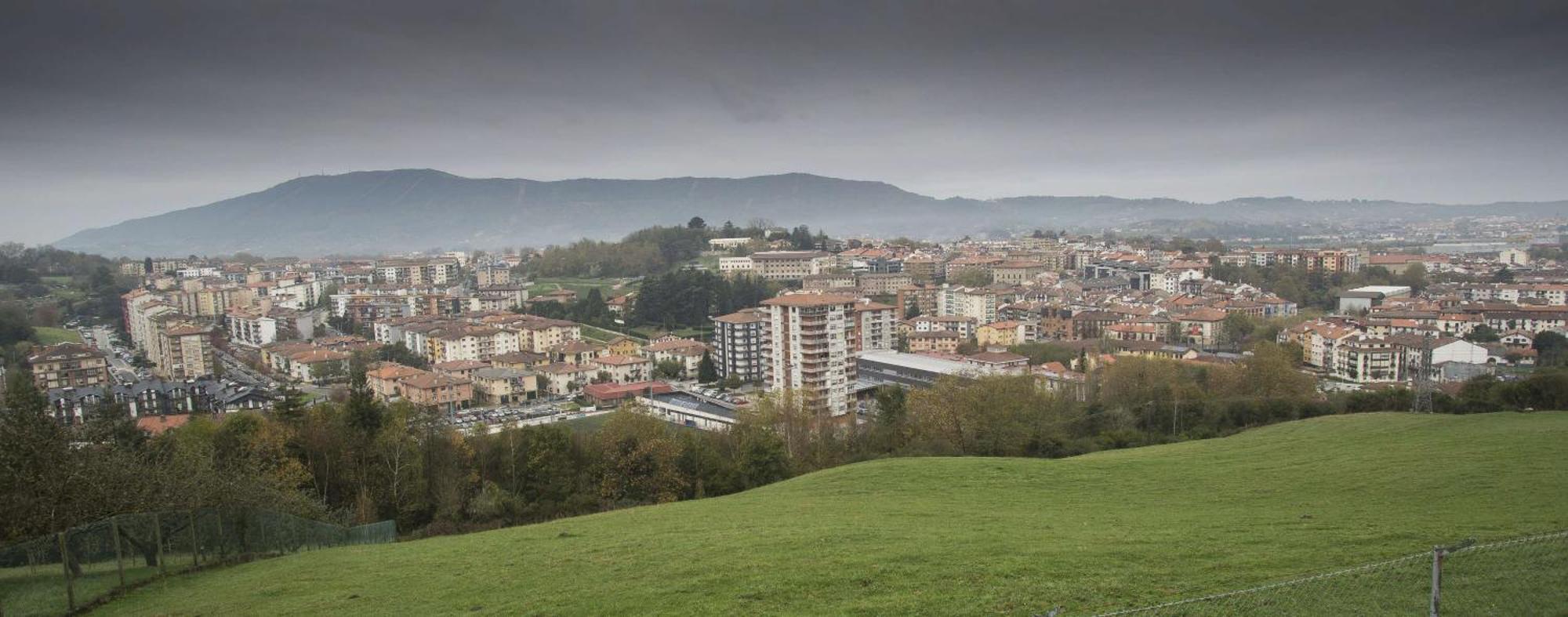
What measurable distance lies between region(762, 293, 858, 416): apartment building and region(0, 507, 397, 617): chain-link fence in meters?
28.9

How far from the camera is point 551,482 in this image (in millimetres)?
20031

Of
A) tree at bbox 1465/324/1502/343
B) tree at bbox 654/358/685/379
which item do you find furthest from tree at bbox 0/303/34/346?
tree at bbox 1465/324/1502/343

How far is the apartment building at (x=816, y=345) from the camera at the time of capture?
4256cm

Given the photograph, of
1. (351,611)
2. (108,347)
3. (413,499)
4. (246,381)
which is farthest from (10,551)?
(108,347)

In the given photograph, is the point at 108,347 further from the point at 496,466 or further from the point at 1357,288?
the point at 1357,288

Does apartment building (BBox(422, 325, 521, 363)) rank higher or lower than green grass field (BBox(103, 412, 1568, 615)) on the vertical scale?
lower

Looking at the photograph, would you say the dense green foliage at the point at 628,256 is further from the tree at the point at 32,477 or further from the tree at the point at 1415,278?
the tree at the point at 32,477

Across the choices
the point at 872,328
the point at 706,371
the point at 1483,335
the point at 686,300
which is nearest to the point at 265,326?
the point at 686,300

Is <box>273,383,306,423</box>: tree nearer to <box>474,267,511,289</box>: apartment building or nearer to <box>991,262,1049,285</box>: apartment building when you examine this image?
<box>474,267,511,289</box>: apartment building

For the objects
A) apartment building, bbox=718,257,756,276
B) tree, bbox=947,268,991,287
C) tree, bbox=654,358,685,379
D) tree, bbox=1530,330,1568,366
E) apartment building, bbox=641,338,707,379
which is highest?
apartment building, bbox=718,257,756,276

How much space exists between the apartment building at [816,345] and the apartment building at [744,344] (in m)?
7.32

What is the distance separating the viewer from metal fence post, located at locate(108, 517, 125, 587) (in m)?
10.4

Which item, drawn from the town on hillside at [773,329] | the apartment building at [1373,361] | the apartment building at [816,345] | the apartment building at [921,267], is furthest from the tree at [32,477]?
the apartment building at [921,267]

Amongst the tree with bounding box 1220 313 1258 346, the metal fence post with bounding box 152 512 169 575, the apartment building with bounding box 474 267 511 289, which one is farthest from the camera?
the apartment building with bounding box 474 267 511 289
